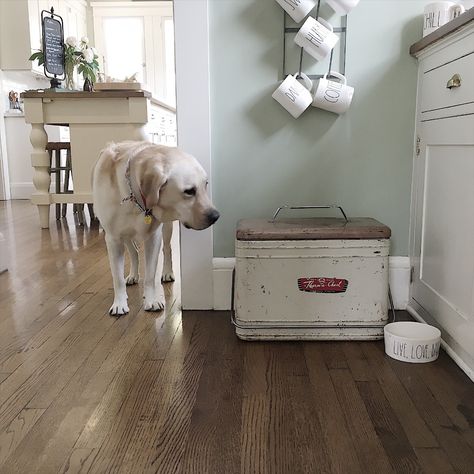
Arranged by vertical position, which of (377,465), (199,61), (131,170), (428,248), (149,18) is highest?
(149,18)

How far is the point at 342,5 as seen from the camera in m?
1.76

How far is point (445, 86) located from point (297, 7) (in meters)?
0.54

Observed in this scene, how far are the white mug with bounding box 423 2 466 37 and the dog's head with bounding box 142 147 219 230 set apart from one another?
0.88 m

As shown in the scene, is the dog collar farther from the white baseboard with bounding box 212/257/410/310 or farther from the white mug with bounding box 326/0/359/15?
the white mug with bounding box 326/0/359/15

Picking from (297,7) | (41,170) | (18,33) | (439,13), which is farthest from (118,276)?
(18,33)

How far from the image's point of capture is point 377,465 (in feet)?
3.43

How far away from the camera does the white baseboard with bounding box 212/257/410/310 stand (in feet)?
6.44

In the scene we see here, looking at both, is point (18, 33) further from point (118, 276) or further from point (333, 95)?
point (333, 95)

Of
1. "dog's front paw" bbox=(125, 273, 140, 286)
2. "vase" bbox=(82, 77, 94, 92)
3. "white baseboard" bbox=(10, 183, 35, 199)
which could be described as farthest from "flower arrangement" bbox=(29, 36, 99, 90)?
"dog's front paw" bbox=(125, 273, 140, 286)

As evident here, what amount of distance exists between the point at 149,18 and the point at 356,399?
7450mm

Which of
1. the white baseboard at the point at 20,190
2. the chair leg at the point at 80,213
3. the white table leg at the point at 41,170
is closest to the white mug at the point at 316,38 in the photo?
the white table leg at the point at 41,170

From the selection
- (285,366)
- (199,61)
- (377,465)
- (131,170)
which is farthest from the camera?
(199,61)

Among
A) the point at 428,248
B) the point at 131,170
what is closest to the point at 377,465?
the point at 428,248

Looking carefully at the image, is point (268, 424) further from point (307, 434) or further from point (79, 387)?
point (79, 387)
